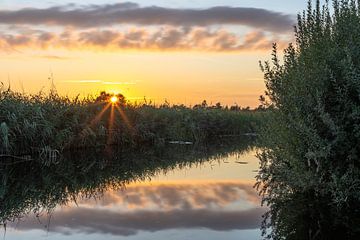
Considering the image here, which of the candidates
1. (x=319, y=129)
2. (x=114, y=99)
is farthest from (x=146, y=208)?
(x=114, y=99)

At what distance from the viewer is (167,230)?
699 centimetres

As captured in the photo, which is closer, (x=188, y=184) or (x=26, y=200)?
(x=26, y=200)

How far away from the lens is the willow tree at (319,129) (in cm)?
710

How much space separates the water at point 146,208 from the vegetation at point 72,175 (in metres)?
0.03

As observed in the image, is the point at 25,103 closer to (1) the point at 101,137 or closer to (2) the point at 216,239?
(1) the point at 101,137

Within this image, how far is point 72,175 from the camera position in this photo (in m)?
13.1

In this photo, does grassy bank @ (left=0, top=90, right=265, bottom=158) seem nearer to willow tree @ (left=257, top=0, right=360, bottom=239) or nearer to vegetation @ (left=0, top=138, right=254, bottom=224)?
vegetation @ (left=0, top=138, right=254, bottom=224)

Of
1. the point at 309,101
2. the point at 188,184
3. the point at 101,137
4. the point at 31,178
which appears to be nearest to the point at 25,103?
Answer: the point at 101,137

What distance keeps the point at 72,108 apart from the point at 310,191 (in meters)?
13.2

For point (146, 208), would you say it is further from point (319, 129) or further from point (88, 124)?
point (88, 124)

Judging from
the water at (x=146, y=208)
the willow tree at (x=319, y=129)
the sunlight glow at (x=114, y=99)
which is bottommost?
the water at (x=146, y=208)

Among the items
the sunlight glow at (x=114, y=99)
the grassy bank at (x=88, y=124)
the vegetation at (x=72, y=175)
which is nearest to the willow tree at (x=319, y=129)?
the grassy bank at (x=88, y=124)

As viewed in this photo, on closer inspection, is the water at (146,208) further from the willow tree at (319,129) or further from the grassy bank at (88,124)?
the grassy bank at (88,124)

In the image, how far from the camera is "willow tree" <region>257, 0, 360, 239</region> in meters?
7.10
